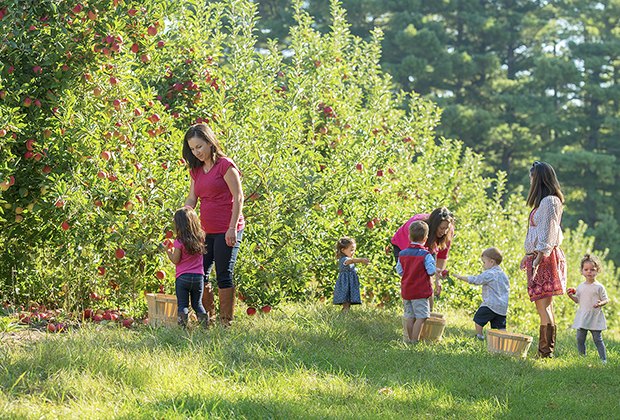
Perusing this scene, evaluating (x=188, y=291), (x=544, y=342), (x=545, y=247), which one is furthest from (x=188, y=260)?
(x=544, y=342)

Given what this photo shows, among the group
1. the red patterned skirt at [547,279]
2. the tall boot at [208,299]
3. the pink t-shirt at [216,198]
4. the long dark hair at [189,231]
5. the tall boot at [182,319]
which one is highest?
the pink t-shirt at [216,198]

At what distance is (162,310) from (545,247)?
315cm

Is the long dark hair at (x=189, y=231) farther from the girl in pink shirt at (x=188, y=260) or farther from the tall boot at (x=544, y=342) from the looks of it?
the tall boot at (x=544, y=342)

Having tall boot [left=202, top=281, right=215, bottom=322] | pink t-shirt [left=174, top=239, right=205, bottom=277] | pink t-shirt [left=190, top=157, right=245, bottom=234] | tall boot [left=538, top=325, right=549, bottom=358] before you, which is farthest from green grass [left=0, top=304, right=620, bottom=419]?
pink t-shirt [left=190, top=157, right=245, bottom=234]

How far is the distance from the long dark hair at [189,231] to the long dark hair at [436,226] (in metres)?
2.06

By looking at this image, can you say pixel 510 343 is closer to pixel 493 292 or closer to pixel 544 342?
pixel 544 342

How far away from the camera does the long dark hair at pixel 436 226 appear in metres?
7.61

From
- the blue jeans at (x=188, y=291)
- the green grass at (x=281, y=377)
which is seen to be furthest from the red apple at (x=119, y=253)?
the blue jeans at (x=188, y=291)

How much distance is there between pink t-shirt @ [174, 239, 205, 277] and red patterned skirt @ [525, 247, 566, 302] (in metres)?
2.67

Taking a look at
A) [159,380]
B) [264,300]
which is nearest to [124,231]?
[264,300]

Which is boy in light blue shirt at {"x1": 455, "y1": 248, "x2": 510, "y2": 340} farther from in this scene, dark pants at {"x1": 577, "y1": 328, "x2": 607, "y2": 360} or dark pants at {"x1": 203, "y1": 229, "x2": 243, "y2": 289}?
dark pants at {"x1": 203, "y1": 229, "x2": 243, "y2": 289}

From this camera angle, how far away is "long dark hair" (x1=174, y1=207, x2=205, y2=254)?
22.4 feet

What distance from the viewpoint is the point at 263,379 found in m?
5.45

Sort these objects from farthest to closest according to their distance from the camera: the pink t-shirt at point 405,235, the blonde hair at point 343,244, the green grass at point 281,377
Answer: the blonde hair at point 343,244 < the pink t-shirt at point 405,235 < the green grass at point 281,377
